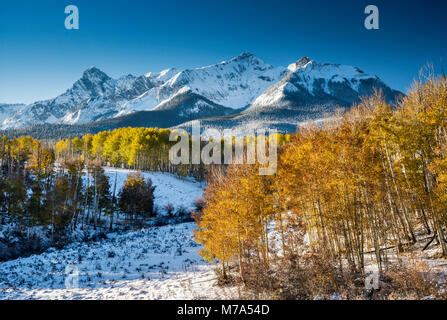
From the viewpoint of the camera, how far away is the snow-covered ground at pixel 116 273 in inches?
497

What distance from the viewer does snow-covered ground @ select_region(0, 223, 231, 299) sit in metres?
12.6

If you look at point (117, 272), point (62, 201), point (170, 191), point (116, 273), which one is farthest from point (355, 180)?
point (170, 191)

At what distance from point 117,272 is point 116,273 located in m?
0.22

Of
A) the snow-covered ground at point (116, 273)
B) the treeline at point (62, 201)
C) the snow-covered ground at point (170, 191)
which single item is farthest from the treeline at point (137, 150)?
the snow-covered ground at point (116, 273)

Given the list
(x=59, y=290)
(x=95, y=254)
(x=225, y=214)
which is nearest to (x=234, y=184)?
(x=225, y=214)

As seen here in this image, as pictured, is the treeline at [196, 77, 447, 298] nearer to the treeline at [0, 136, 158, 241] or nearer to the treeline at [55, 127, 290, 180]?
the treeline at [0, 136, 158, 241]

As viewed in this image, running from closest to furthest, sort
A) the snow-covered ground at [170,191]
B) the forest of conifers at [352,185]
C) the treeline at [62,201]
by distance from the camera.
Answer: the forest of conifers at [352,185], the treeline at [62,201], the snow-covered ground at [170,191]

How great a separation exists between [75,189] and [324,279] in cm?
3735

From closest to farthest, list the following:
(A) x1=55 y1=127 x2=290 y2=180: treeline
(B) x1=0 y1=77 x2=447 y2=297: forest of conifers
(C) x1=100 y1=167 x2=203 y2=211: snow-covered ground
A: (B) x1=0 y1=77 x2=447 y2=297: forest of conifers → (C) x1=100 y1=167 x2=203 y2=211: snow-covered ground → (A) x1=55 y1=127 x2=290 y2=180: treeline

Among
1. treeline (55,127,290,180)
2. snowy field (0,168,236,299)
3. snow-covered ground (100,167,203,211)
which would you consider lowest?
snowy field (0,168,236,299)

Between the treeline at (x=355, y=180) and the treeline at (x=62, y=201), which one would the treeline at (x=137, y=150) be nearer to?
the treeline at (x=62, y=201)

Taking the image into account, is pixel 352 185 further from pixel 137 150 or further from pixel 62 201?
pixel 137 150

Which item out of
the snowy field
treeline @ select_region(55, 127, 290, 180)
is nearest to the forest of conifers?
the snowy field
